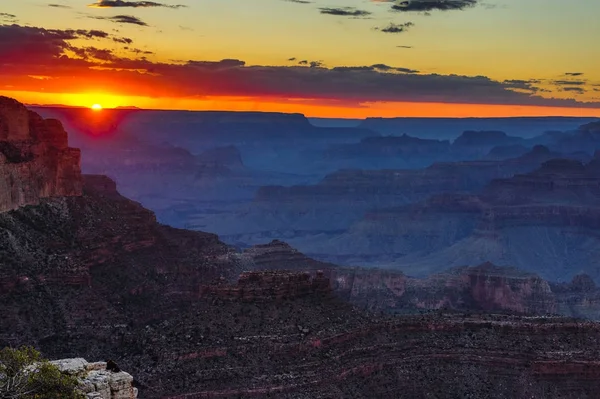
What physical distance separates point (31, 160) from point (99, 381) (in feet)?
164

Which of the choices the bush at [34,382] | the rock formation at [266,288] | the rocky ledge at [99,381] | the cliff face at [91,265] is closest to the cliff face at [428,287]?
the cliff face at [91,265]

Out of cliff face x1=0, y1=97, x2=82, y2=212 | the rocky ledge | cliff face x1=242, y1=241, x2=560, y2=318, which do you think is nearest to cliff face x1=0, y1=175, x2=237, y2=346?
cliff face x1=0, y1=97, x2=82, y2=212

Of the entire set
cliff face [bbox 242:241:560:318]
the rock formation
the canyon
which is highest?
the rock formation

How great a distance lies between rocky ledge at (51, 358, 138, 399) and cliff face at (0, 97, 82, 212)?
143 feet

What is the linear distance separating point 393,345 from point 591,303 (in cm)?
5238

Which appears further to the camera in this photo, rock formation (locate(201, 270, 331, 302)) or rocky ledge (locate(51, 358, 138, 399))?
rock formation (locate(201, 270, 331, 302))

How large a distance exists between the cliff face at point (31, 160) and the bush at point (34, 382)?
44147 millimetres

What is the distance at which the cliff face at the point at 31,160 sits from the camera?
67312mm

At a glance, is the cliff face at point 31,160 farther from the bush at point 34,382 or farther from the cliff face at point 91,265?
the bush at point 34,382

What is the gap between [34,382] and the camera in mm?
22625

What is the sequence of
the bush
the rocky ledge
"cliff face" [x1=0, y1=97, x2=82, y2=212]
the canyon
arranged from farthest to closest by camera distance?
"cliff face" [x1=0, y1=97, x2=82, y2=212]
the canyon
the rocky ledge
the bush

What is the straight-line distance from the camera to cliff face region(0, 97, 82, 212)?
221 feet

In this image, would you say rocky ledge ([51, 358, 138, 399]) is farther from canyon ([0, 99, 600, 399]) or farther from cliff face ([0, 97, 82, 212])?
cliff face ([0, 97, 82, 212])

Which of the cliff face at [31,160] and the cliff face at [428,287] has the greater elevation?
the cliff face at [31,160]
